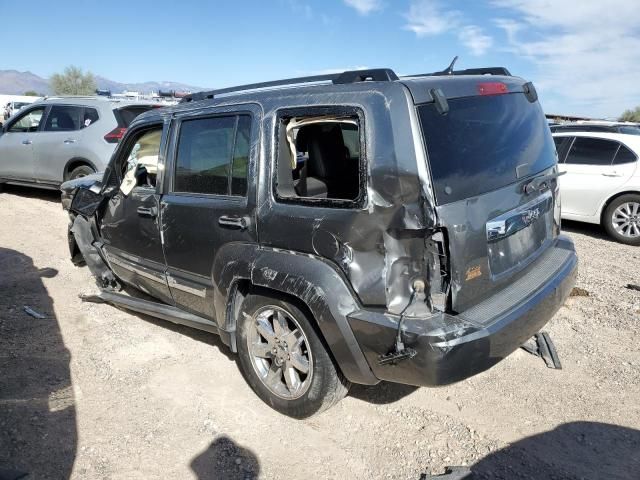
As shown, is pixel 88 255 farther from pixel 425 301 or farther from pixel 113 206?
pixel 425 301

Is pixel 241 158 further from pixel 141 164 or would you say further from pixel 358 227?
pixel 141 164

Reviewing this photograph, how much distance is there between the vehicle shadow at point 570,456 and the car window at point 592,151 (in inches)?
226

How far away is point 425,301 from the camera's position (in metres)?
2.43

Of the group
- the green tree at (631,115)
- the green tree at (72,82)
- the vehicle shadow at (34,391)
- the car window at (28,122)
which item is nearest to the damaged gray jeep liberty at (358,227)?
the vehicle shadow at (34,391)

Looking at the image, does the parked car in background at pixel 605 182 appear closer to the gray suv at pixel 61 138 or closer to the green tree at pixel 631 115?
the gray suv at pixel 61 138

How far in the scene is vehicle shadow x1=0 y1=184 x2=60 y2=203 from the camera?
378 inches

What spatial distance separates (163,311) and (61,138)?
570 cm

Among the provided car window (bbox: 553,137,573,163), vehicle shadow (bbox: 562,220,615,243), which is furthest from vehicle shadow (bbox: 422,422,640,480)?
car window (bbox: 553,137,573,163)

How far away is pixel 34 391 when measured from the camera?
333cm

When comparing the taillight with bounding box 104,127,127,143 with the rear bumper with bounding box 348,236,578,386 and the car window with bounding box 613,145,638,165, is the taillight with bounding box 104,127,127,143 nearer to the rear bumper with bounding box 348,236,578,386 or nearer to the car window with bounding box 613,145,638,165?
the rear bumper with bounding box 348,236,578,386

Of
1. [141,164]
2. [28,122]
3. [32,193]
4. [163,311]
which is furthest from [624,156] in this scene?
[32,193]

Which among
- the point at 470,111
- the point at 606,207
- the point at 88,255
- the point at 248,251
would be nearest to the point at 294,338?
the point at 248,251

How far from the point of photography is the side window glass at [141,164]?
162 inches

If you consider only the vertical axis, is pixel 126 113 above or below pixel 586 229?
above
